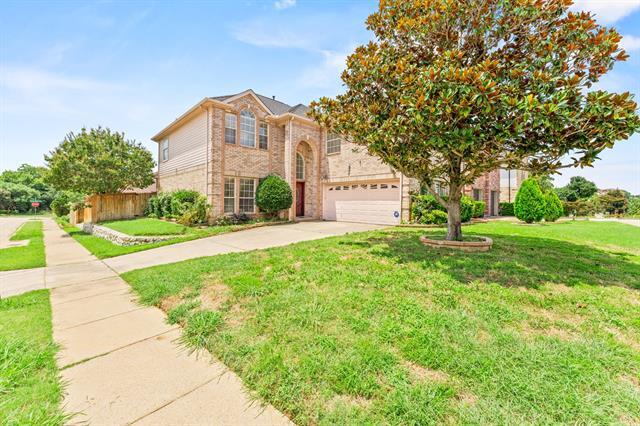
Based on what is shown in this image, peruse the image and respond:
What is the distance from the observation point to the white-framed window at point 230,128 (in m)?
13.4

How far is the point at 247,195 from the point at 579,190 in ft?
158

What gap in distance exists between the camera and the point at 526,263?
199 inches

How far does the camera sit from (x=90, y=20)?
672 cm

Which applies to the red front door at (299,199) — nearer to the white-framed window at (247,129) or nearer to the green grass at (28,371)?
the white-framed window at (247,129)

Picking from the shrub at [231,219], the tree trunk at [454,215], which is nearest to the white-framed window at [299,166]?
the shrub at [231,219]

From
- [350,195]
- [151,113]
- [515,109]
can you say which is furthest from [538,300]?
[151,113]

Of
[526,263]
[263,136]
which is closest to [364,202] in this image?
[263,136]

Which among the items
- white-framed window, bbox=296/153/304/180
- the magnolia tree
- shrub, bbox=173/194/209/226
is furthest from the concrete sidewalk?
white-framed window, bbox=296/153/304/180

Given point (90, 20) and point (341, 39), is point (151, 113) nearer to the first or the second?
point (90, 20)

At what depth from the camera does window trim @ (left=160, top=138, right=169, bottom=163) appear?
57.3 feet

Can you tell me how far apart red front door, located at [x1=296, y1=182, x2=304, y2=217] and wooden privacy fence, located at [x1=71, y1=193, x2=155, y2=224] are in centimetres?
1029

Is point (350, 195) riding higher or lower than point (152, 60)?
lower

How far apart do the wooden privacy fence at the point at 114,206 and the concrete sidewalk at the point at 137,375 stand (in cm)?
1508

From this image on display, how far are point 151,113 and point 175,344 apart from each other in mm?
11673
